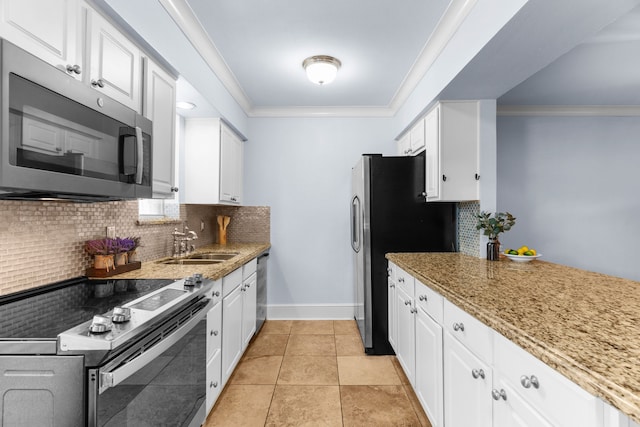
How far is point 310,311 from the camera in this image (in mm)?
3707

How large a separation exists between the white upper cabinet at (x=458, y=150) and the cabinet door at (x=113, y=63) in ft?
6.69

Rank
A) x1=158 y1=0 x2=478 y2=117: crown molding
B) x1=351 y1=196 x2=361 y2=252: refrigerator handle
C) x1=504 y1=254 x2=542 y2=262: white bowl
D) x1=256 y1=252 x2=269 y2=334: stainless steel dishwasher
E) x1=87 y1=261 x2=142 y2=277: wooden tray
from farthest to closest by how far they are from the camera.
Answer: x1=256 y1=252 x2=269 y2=334: stainless steel dishwasher, x1=351 y1=196 x2=361 y2=252: refrigerator handle, x1=504 y1=254 x2=542 y2=262: white bowl, x1=158 y1=0 x2=478 y2=117: crown molding, x1=87 y1=261 x2=142 y2=277: wooden tray

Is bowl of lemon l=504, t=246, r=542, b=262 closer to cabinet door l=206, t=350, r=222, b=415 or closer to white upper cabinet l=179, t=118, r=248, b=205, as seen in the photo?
cabinet door l=206, t=350, r=222, b=415

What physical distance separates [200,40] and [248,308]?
2112 mm

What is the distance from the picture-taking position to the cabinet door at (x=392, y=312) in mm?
2487

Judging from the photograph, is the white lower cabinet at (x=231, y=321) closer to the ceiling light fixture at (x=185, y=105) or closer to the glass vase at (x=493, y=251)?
the ceiling light fixture at (x=185, y=105)

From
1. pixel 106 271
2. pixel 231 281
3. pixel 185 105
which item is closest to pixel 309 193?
pixel 185 105

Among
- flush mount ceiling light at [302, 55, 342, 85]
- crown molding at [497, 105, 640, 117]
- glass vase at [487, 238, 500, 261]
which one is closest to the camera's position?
glass vase at [487, 238, 500, 261]

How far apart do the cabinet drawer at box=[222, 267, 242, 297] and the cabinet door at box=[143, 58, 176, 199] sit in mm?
652

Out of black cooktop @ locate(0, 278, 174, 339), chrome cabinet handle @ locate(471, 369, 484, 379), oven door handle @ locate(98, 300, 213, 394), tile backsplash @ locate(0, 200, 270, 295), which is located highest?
tile backsplash @ locate(0, 200, 270, 295)

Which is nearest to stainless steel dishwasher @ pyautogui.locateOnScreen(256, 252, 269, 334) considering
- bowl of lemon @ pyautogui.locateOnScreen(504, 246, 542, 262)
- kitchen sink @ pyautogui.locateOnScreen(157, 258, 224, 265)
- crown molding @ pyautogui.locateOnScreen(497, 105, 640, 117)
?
kitchen sink @ pyautogui.locateOnScreen(157, 258, 224, 265)

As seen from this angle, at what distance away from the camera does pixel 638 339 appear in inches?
32.7

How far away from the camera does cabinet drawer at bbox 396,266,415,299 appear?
205cm

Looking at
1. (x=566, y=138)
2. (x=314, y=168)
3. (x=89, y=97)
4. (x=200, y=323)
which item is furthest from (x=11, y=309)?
(x=566, y=138)
